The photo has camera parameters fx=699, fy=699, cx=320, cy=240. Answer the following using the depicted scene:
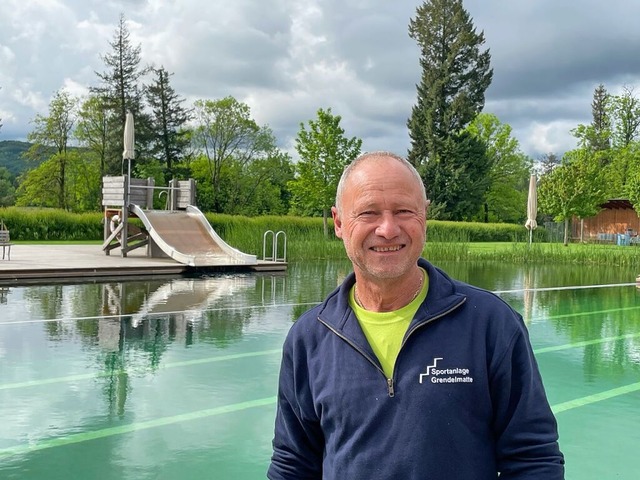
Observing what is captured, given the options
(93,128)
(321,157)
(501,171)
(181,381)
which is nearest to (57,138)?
(93,128)

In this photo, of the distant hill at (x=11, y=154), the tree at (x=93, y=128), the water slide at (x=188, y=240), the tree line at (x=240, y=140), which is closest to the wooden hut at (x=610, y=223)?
the tree line at (x=240, y=140)

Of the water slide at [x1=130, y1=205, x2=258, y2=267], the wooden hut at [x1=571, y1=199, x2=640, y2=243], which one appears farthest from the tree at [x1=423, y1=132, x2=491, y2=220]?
the water slide at [x1=130, y1=205, x2=258, y2=267]

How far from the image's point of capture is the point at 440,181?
49062 mm

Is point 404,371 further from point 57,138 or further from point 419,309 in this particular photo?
point 57,138

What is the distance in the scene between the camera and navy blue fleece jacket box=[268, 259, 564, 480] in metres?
Answer: 1.60

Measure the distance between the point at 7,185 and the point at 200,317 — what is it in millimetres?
82106

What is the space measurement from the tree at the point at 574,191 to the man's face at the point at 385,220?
34.8 metres

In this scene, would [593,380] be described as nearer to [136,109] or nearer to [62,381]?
[62,381]

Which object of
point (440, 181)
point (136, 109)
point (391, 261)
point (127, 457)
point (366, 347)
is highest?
point (136, 109)

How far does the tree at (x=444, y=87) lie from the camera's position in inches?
1964

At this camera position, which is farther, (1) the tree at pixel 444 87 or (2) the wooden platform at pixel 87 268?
(1) the tree at pixel 444 87

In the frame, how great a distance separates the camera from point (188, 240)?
18031 mm

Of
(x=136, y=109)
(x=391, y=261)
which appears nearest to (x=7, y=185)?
(x=136, y=109)

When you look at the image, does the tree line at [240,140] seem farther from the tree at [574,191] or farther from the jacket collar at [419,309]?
the jacket collar at [419,309]
